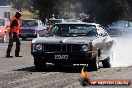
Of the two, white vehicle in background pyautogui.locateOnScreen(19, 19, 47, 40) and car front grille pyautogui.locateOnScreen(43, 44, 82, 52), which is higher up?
car front grille pyautogui.locateOnScreen(43, 44, 82, 52)

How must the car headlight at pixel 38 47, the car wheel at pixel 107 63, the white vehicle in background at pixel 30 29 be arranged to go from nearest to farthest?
Answer: the car headlight at pixel 38 47 → the car wheel at pixel 107 63 → the white vehicle in background at pixel 30 29

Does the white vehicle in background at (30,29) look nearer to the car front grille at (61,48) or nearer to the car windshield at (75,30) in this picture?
the car windshield at (75,30)

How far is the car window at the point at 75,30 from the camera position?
46.3 feet

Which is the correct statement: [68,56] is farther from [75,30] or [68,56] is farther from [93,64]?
[75,30]

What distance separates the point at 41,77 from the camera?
1141cm

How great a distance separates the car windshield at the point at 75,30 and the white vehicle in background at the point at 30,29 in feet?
66.4

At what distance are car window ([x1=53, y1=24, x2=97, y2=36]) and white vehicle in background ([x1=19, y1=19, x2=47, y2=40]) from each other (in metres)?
20.2

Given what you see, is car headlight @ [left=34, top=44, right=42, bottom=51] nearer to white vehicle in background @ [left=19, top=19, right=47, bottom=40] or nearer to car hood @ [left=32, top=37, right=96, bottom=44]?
car hood @ [left=32, top=37, right=96, bottom=44]

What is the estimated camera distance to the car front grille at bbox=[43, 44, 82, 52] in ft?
41.7

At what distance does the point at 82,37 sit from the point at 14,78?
325 centimetres

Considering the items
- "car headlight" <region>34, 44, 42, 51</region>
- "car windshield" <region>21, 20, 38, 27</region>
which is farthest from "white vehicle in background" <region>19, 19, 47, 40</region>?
"car headlight" <region>34, 44, 42, 51</region>

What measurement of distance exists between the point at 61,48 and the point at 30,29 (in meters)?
22.6

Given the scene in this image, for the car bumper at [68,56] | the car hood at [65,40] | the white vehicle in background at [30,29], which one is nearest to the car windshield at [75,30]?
the car hood at [65,40]

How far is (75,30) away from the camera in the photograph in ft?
46.8
